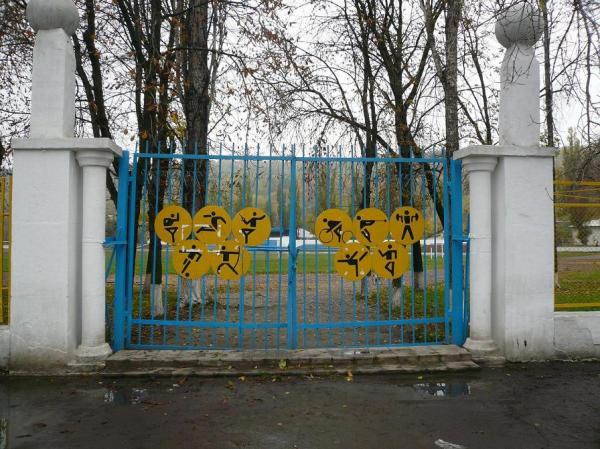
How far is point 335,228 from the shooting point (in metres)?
6.00

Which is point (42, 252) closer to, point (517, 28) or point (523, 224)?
point (523, 224)

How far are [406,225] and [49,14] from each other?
4.77 m

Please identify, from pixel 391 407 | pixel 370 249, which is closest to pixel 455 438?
pixel 391 407

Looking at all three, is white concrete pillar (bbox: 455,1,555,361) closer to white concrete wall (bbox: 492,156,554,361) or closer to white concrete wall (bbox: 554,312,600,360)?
white concrete wall (bbox: 492,156,554,361)

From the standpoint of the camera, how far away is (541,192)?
578 cm

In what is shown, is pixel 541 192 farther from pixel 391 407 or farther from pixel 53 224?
pixel 53 224

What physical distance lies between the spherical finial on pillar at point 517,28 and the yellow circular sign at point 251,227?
11.6ft

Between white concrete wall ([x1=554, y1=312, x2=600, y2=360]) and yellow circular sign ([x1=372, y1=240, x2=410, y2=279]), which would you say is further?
yellow circular sign ([x1=372, y1=240, x2=410, y2=279])

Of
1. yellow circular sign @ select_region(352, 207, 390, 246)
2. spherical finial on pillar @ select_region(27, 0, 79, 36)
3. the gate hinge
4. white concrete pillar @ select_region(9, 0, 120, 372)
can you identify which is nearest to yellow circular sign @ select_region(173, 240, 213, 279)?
the gate hinge

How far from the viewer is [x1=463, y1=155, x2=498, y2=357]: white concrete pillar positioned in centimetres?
585

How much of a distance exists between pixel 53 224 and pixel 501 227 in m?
5.06

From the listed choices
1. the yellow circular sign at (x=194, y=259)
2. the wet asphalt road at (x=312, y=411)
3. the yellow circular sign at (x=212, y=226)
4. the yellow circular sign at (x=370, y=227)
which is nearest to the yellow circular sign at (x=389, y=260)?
the yellow circular sign at (x=370, y=227)

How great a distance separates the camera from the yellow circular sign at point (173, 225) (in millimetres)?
5914

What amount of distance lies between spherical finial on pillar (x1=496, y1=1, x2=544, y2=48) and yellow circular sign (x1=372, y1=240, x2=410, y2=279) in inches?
110
